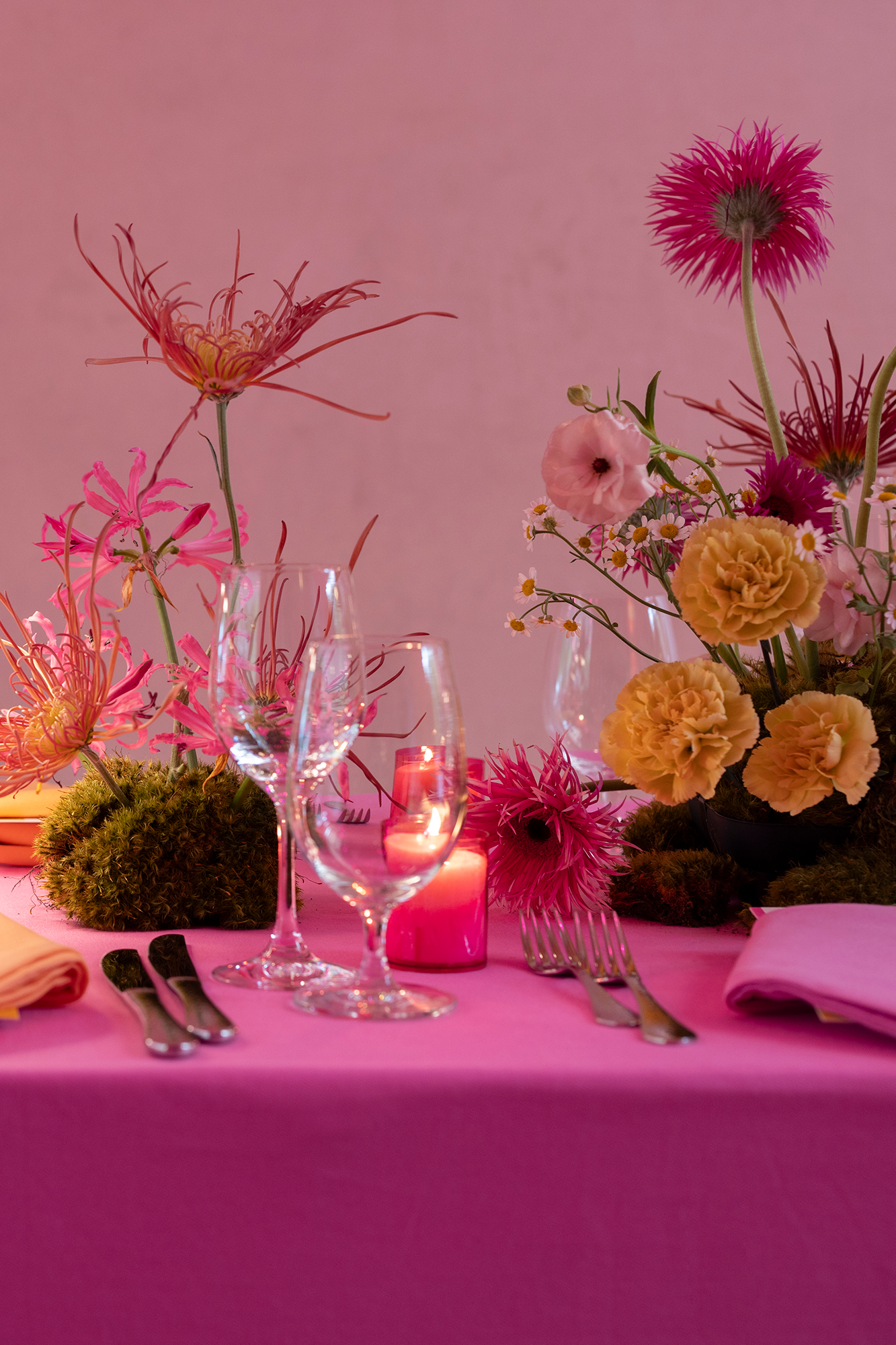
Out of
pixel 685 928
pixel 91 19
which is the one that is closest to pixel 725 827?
pixel 685 928

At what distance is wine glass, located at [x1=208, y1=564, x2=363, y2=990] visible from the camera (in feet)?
2.21

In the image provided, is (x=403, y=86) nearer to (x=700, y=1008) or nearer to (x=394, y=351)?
(x=394, y=351)

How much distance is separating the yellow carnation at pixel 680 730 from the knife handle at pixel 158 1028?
0.33 m

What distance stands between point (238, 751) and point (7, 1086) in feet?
0.83

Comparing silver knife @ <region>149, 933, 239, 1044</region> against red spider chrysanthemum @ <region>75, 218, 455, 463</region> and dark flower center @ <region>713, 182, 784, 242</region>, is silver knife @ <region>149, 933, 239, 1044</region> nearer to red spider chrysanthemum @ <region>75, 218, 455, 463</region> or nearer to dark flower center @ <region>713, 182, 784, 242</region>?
red spider chrysanthemum @ <region>75, 218, 455, 463</region>

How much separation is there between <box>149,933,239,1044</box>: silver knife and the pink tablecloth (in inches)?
1.5

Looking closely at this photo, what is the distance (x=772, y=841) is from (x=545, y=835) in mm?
170

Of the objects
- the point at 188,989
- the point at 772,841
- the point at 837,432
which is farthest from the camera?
the point at 837,432

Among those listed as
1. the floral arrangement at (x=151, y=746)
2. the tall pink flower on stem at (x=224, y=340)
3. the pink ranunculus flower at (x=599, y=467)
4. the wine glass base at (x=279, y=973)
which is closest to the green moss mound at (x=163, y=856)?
the floral arrangement at (x=151, y=746)

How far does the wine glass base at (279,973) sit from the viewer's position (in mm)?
633

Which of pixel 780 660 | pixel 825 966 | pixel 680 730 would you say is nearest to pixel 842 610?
pixel 780 660

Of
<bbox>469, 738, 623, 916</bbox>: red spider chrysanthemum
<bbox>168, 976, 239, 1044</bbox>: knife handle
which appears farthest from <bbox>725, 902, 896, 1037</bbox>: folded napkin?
<bbox>168, 976, 239, 1044</bbox>: knife handle

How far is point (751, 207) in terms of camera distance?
2.89 ft

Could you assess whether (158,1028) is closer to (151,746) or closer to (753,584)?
(151,746)
